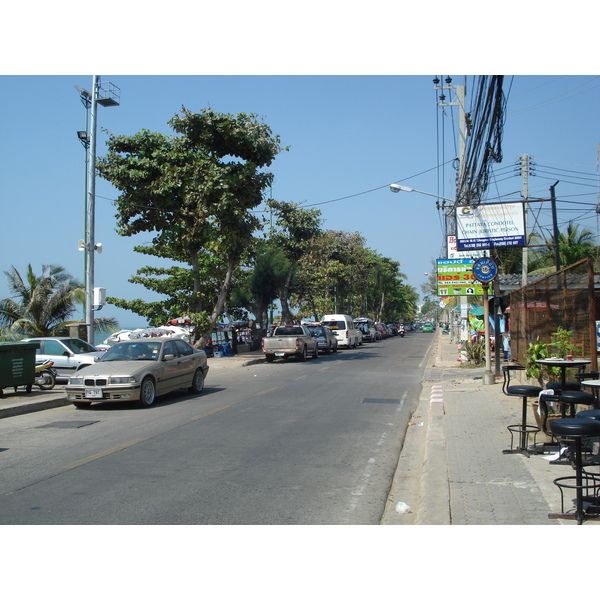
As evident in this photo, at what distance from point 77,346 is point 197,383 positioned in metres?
5.59

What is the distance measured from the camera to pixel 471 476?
6719 millimetres

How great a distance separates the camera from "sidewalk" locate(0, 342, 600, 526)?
17.8 feet

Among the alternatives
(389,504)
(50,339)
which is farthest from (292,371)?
(389,504)

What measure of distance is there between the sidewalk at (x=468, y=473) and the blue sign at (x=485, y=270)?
4524 mm

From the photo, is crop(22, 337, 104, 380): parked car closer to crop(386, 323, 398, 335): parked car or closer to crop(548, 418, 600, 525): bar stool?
crop(548, 418, 600, 525): bar stool

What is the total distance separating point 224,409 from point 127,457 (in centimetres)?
457

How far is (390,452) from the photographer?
8703mm

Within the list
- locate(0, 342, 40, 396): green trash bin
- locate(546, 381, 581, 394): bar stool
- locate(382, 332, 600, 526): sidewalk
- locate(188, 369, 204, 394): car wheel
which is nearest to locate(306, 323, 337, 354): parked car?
locate(188, 369, 204, 394): car wheel

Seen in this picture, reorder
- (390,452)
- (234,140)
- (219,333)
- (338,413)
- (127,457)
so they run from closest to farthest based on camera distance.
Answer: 1. (127,457)
2. (390,452)
3. (338,413)
4. (234,140)
5. (219,333)

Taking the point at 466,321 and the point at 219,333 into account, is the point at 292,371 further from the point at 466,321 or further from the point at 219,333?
the point at 219,333

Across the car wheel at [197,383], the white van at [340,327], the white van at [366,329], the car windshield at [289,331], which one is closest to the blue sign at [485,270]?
the car wheel at [197,383]

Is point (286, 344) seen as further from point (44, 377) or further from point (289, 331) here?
point (44, 377)

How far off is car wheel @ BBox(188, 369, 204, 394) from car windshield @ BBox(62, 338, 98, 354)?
505cm

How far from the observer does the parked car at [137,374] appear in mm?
12367
